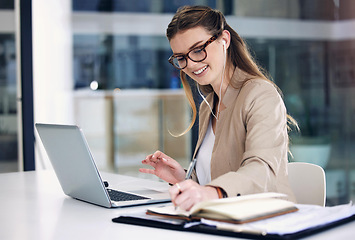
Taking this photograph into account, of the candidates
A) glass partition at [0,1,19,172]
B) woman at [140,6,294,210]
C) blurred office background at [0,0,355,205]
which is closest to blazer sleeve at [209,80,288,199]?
woman at [140,6,294,210]

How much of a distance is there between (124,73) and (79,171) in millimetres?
2650

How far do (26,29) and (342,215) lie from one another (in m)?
3.64

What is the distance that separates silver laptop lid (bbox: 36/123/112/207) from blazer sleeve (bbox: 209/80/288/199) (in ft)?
1.27

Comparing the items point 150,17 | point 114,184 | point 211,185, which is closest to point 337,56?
point 150,17

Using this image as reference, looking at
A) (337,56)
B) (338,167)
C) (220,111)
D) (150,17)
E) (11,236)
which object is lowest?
(338,167)

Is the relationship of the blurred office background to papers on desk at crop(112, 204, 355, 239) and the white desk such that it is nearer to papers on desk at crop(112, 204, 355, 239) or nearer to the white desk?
the white desk

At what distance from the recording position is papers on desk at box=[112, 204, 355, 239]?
44.6 inches

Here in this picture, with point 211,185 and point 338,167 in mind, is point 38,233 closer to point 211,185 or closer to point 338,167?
point 211,185

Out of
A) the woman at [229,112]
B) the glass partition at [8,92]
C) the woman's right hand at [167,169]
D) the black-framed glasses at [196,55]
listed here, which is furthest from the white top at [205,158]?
the glass partition at [8,92]

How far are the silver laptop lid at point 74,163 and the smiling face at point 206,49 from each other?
514 millimetres

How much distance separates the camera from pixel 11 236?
4.35ft

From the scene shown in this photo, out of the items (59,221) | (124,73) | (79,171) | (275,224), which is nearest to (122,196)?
(79,171)

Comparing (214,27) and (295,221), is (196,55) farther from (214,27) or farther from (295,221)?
(295,221)

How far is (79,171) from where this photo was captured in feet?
5.45
